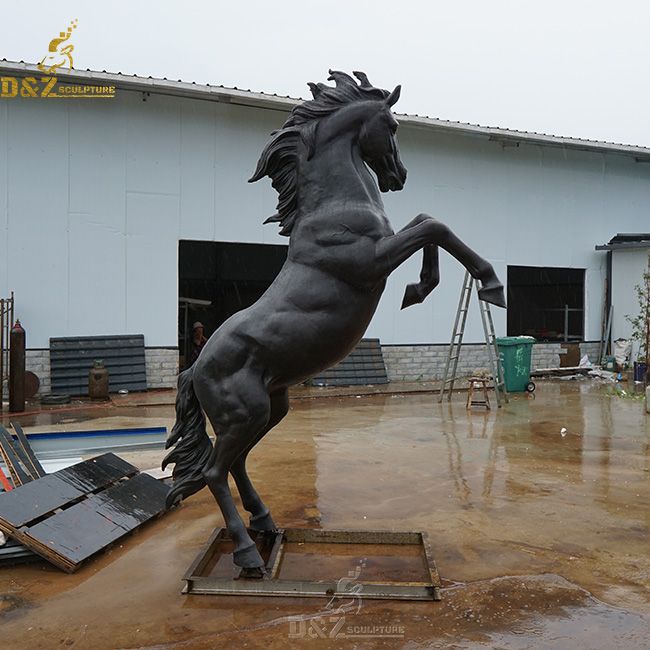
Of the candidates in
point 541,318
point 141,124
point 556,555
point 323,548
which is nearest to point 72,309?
point 141,124

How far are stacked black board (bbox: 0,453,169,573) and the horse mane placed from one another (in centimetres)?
204

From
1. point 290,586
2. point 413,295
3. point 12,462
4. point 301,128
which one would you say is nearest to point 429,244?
point 413,295

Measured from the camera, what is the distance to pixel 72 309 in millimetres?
9945

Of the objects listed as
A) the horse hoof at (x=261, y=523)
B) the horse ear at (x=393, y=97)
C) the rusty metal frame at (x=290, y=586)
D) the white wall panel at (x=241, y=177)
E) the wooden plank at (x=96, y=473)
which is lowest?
the rusty metal frame at (x=290, y=586)

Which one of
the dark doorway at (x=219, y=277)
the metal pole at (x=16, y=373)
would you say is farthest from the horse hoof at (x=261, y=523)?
the dark doorway at (x=219, y=277)

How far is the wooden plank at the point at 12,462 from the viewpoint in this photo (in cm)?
402

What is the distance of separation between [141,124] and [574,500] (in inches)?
351

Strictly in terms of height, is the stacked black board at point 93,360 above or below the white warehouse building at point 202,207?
below

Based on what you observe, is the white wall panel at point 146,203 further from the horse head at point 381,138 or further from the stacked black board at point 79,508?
the horse head at point 381,138

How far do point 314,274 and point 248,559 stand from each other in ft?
4.49

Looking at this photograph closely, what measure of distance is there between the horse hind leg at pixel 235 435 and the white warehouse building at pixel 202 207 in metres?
7.83

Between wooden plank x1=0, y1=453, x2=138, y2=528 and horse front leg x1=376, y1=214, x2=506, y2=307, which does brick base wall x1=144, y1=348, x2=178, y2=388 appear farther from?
horse front leg x1=376, y1=214, x2=506, y2=307

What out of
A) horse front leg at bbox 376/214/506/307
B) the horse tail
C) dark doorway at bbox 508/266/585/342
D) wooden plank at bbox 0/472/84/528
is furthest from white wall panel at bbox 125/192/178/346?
dark doorway at bbox 508/266/585/342

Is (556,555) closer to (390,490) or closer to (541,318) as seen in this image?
(390,490)
